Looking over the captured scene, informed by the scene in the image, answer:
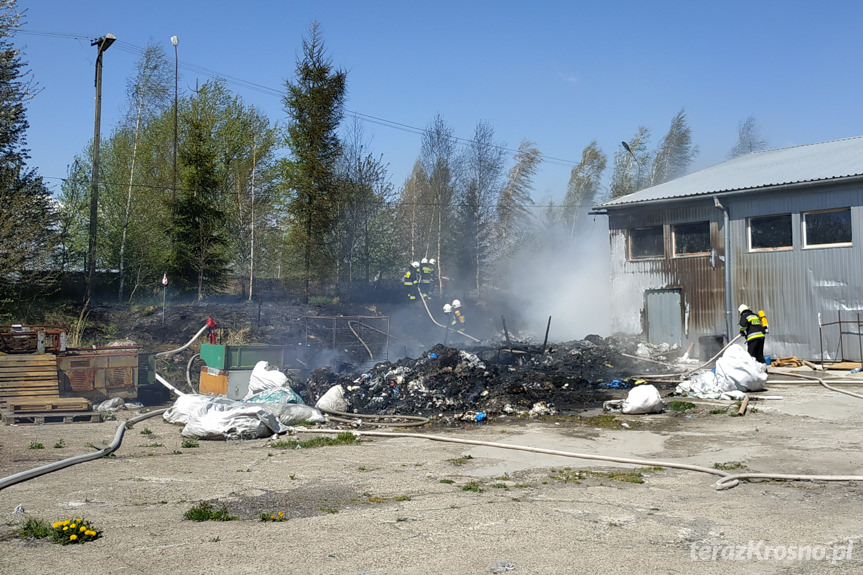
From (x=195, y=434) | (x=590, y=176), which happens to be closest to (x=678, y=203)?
(x=195, y=434)

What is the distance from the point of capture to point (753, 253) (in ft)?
66.7

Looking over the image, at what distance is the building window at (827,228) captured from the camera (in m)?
18.5

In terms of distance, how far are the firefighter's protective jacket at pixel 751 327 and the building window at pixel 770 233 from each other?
5076mm

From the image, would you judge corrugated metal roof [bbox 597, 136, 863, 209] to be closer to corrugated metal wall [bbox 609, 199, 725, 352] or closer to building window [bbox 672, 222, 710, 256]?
corrugated metal wall [bbox 609, 199, 725, 352]

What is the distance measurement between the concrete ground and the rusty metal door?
1159 centimetres

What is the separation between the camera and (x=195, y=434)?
35.3 feet

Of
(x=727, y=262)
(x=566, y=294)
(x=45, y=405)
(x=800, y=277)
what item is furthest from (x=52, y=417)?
(x=566, y=294)

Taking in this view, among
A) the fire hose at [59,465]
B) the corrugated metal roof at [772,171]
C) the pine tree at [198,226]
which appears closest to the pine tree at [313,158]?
the pine tree at [198,226]

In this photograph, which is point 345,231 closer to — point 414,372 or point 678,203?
point 678,203

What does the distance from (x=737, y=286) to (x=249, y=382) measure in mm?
14954

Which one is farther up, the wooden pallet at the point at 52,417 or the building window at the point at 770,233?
the building window at the point at 770,233

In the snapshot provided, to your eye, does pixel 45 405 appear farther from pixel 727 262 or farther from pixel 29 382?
pixel 727 262

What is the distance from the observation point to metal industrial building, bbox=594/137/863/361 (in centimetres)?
1850

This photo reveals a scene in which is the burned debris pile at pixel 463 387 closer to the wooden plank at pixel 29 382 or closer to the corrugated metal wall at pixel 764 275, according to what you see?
the corrugated metal wall at pixel 764 275
